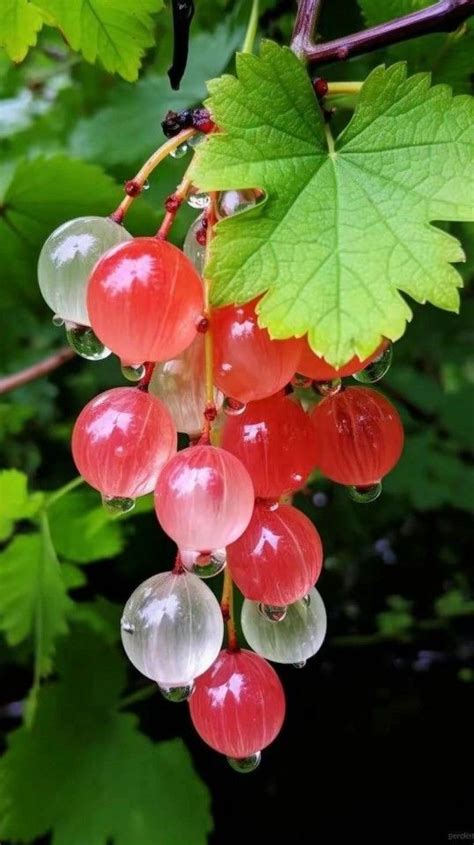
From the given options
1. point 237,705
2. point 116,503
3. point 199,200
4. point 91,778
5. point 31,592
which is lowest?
point 91,778

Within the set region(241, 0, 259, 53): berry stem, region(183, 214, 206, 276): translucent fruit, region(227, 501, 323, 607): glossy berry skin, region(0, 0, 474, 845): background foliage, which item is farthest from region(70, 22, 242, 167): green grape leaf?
region(227, 501, 323, 607): glossy berry skin

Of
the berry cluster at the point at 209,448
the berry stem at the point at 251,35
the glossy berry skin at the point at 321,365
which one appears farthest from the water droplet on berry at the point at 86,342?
the berry stem at the point at 251,35

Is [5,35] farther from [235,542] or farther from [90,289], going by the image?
[235,542]

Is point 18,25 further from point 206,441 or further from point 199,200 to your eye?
point 206,441

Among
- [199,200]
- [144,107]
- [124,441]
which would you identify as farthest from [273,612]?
[144,107]

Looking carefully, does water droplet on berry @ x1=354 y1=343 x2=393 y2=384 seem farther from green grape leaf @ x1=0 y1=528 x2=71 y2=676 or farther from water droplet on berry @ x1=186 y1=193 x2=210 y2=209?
green grape leaf @ x1=0 y1=528 x2=71 y2=676

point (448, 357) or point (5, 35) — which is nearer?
point (5, 35)

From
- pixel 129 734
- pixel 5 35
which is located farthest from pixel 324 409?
pixel 129 734
